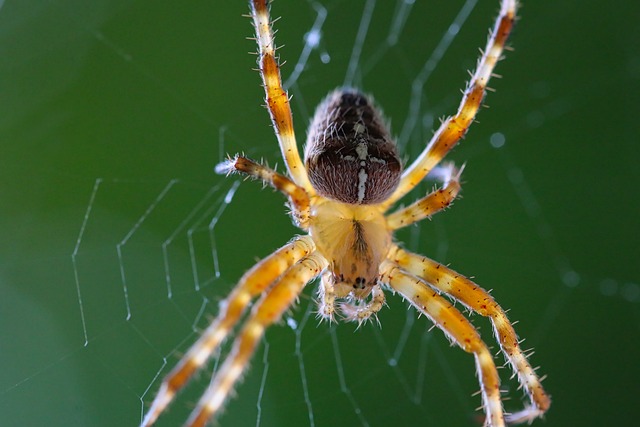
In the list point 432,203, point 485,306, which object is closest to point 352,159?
point 432,203

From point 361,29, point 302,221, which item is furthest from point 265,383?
point 361,29

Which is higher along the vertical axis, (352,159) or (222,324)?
(352,159)

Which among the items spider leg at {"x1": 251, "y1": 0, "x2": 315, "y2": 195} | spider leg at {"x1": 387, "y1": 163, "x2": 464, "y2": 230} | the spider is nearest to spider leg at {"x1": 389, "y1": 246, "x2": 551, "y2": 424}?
the spider

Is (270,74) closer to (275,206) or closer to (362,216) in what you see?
(362,216)

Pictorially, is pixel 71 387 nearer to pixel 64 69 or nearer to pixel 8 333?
pixel 8 333

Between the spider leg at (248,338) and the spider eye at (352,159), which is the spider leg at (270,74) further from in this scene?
the spider leg at (248,338)

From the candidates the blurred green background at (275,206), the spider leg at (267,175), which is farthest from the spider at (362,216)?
the blurred green background at (275,206)

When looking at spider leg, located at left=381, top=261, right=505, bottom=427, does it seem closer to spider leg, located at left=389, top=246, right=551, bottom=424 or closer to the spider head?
spider leg, located at left=389, top=246, right=551, bottom=424

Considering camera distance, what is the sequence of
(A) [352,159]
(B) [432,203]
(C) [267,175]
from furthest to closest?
(B) [432,203] < (A) [352,159] < (C) [267,175]
